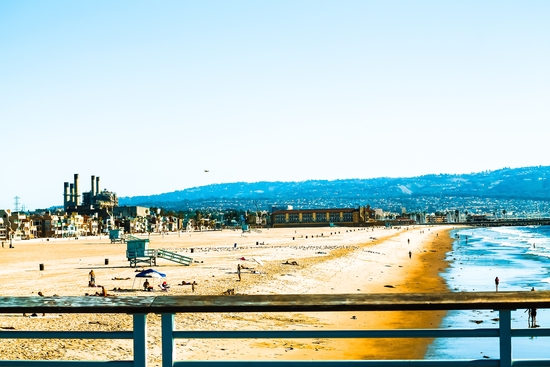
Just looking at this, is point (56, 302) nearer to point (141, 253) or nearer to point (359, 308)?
point (359, 308)

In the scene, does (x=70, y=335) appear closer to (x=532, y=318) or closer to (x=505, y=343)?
(x=505, y=343)

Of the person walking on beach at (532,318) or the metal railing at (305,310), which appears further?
the person walking on beach at (532,318)

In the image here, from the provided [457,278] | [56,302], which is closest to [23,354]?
[56,302]

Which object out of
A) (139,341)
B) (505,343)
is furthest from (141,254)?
(505,343)

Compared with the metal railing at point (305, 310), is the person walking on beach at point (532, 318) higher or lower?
lower

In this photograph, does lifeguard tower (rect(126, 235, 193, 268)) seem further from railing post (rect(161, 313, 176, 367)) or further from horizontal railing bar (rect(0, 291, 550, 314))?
railing post (rect(161, 313, 176, 367))

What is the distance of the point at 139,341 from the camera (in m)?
3.24

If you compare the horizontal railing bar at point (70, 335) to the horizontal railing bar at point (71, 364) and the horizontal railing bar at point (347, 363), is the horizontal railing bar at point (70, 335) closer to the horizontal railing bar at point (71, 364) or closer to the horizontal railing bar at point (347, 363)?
the horizontal railing bar at point (71, 364)

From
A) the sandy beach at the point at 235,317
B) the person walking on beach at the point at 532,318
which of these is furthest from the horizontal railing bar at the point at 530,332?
the person walking on beach at the point at 532,318

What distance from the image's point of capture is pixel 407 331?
321cm

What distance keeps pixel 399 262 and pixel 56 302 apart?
159 feet

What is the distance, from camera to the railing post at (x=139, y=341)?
3227mm

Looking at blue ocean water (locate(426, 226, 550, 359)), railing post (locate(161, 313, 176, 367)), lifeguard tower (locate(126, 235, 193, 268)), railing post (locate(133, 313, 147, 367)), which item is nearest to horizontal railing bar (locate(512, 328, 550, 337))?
railing post (locate(161, 313, 176, 367))

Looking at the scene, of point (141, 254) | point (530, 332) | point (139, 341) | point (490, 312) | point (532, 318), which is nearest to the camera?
point (530, 332)
